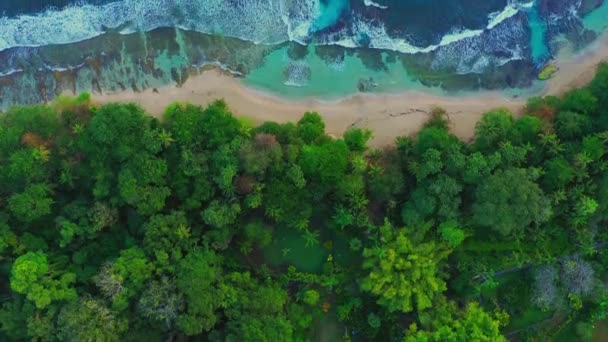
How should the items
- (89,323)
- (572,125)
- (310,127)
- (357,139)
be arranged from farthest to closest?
(357,139) < (310,127) < (572,125) < (89,323)

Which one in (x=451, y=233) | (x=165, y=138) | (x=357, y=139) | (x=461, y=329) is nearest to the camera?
(x=461, y=329)

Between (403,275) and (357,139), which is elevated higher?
(357,139)

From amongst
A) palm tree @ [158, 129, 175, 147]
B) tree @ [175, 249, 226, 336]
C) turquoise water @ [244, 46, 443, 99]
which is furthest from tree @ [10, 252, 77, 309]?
turquoise water @ [244, 46, 443, 99]

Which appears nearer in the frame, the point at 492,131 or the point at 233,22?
the point at 492,131

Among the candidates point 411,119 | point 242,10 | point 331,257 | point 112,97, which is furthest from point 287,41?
point 331,257

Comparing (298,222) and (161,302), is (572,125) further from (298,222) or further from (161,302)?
(161,302)

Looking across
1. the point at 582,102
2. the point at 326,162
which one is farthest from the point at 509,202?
the point at 326,162
